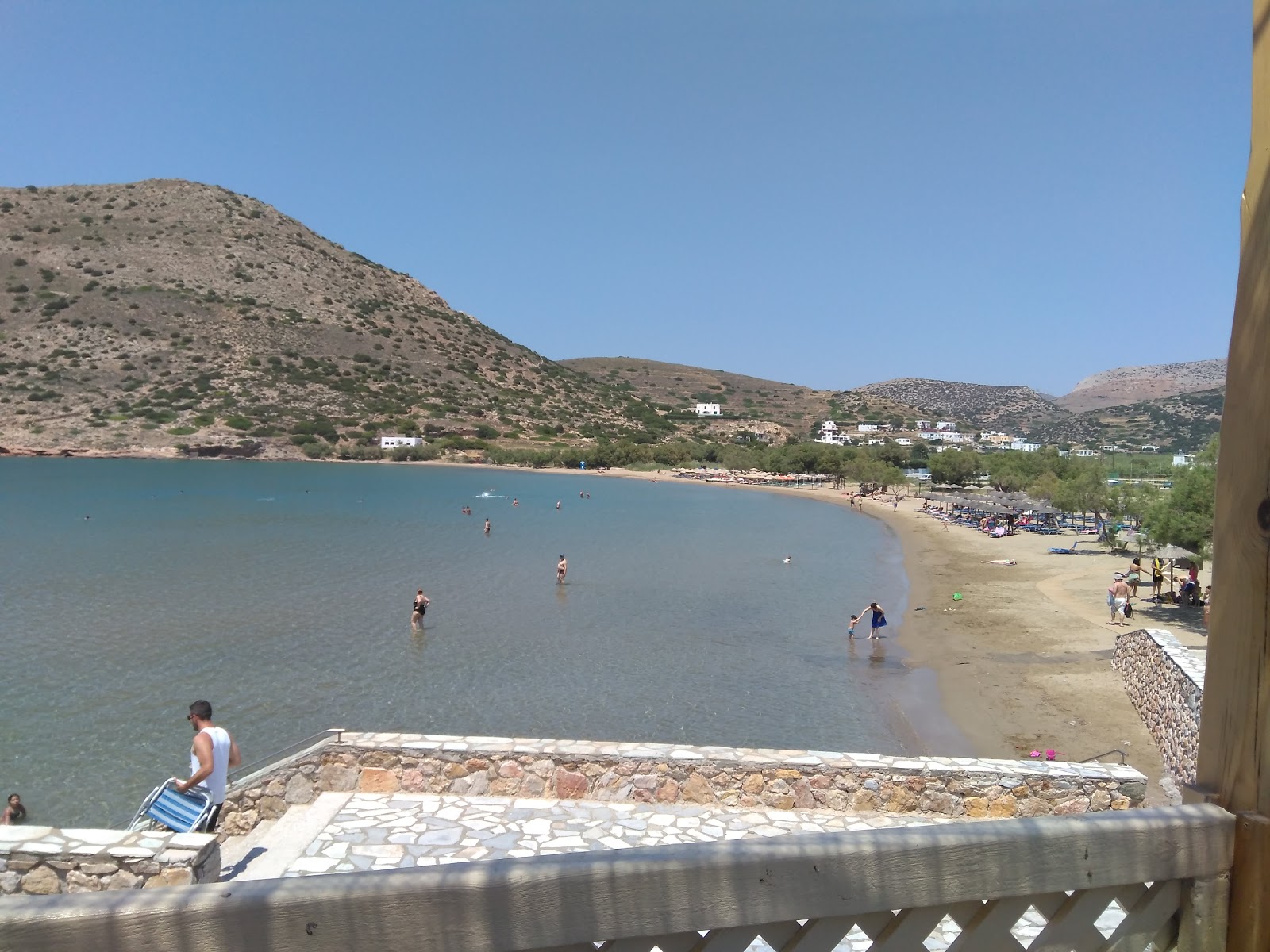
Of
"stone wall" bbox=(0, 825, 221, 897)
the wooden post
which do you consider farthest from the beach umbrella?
the wooden post

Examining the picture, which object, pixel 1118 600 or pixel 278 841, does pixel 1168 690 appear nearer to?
pixel 1118 600

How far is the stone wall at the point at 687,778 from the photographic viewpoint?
25.7 feet

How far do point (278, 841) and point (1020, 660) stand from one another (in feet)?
57.1

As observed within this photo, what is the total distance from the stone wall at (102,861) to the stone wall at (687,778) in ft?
7.37

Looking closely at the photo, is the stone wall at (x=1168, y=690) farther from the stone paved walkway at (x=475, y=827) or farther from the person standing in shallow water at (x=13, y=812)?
the person standing in shallow water at (x=13, y=812)

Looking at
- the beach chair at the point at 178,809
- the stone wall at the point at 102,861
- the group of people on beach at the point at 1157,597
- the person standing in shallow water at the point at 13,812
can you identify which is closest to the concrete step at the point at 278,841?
the beach chair at the point at 178,809

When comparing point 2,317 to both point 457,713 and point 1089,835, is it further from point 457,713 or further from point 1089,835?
point 1089,835

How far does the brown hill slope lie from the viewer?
169 metres

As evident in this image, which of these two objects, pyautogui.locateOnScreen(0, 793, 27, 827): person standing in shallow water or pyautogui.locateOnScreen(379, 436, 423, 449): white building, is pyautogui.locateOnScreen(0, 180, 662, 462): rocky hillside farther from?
pyautogui.locateOnScreen(0, 793, 27, 827): person standing in shallow water

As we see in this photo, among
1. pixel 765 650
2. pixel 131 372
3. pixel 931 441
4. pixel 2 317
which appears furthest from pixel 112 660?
pixel 931 441

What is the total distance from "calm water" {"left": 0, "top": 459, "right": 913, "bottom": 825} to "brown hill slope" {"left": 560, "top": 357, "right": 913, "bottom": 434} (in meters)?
118

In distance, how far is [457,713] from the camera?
1538cm

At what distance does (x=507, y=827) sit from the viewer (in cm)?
740

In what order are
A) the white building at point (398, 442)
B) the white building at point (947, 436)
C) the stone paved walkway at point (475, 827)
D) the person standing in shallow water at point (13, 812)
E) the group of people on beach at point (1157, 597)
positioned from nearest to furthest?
the stone paved walkway at point (475, 827), the person standing in shallow water at point (13, 812), the group of people on beach at point (1157, 597), the white building at point (398, 442), the white building at point (947, 436)
